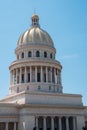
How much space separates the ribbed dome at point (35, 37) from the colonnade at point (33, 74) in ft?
23.9

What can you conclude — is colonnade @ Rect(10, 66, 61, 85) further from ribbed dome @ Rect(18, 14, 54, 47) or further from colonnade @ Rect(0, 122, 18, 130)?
colonnade @ Rect(0, 122, 18, 130)

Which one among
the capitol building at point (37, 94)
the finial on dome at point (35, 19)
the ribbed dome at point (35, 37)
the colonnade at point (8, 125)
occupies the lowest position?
the colonnade at point (8, 125)

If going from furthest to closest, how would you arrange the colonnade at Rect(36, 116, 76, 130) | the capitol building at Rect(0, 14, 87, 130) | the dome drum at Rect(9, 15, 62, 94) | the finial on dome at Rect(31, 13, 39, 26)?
1. the finial on dome at Rect(31, 13, 39, 26)
2. the dome drum at Rect(9, 15, 62, 94)
3. the colonnade at Rect(36, 116, 76, 130)
4. the capitol building at Rect(0, 14, 87, 130)

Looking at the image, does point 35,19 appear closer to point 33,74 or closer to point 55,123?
point 33,74

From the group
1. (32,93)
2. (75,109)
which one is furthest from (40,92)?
(75,109)

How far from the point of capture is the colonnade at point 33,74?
60688 millimetres

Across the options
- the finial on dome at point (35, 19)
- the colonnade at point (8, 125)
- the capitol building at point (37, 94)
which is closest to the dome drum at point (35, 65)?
the capitol building at point (37, 94)

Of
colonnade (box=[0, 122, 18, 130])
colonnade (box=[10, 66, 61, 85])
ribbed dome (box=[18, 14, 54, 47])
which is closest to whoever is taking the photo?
colonnade (box=[0, 122, 18, 130])

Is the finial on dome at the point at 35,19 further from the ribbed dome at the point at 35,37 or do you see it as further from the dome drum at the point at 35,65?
the dome drum at the point at 35,65

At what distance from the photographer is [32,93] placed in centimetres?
5338

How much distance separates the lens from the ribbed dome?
214 feet

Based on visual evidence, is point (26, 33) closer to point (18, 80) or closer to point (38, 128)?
point (18, 80)

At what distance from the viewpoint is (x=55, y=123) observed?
55406 mm

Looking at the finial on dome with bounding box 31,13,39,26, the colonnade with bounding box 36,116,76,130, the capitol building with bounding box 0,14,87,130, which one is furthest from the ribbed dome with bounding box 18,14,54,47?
the colonnade with bounding box 36,116,76,130
